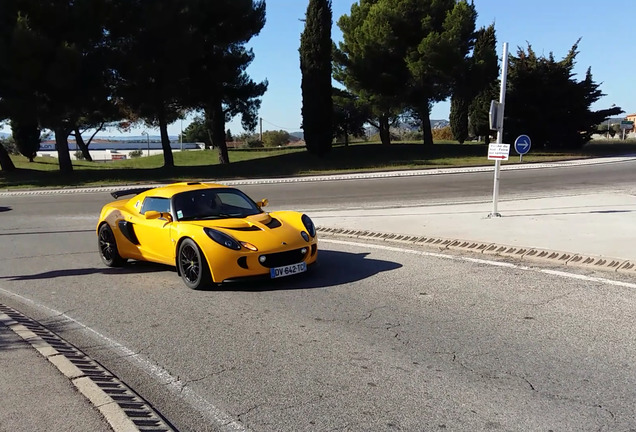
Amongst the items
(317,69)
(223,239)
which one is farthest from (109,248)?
(317,69)

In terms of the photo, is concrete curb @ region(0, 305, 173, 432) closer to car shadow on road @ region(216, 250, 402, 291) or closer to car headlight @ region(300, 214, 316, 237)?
car shadow on road @ region(216, 250, 402, 291)

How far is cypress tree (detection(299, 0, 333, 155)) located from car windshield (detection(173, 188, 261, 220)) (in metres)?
28.9

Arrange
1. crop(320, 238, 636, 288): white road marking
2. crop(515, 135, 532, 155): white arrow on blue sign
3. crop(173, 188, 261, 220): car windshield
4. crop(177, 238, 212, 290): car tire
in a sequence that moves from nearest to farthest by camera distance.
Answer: crop(320, 238, 636, 288): white road marking, crop(177, 238, 212, 290): car tire, crop(173, 188, 261, 220): car windshield, crop(515, 135, 532, 155): white arrow on blue sign

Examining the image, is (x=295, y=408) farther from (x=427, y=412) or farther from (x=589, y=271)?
(x=589, y=271)

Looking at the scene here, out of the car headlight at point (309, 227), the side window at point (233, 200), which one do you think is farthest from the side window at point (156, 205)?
the car headlight at point (309, 227)

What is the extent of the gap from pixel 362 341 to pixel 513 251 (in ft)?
14.3

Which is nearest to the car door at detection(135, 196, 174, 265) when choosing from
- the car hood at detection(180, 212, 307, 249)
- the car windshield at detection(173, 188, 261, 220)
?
the car windshield at detection(173, 188, 261, 220)

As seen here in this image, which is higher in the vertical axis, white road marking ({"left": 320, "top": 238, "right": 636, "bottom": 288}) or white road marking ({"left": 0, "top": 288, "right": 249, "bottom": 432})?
white road marking ({"left": 0, "top": 288, "right": 249, "bottom": 432})

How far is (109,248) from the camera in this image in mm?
9328

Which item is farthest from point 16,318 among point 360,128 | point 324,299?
point 360,128

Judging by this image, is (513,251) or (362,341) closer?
(362,341)

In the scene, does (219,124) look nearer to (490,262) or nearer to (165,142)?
(165,142)

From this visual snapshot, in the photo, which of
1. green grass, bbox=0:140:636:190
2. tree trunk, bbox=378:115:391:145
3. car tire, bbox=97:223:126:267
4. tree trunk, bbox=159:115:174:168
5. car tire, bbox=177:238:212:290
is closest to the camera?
car tire, bbox=177:238:212:290

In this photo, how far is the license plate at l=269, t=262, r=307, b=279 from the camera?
731cm
